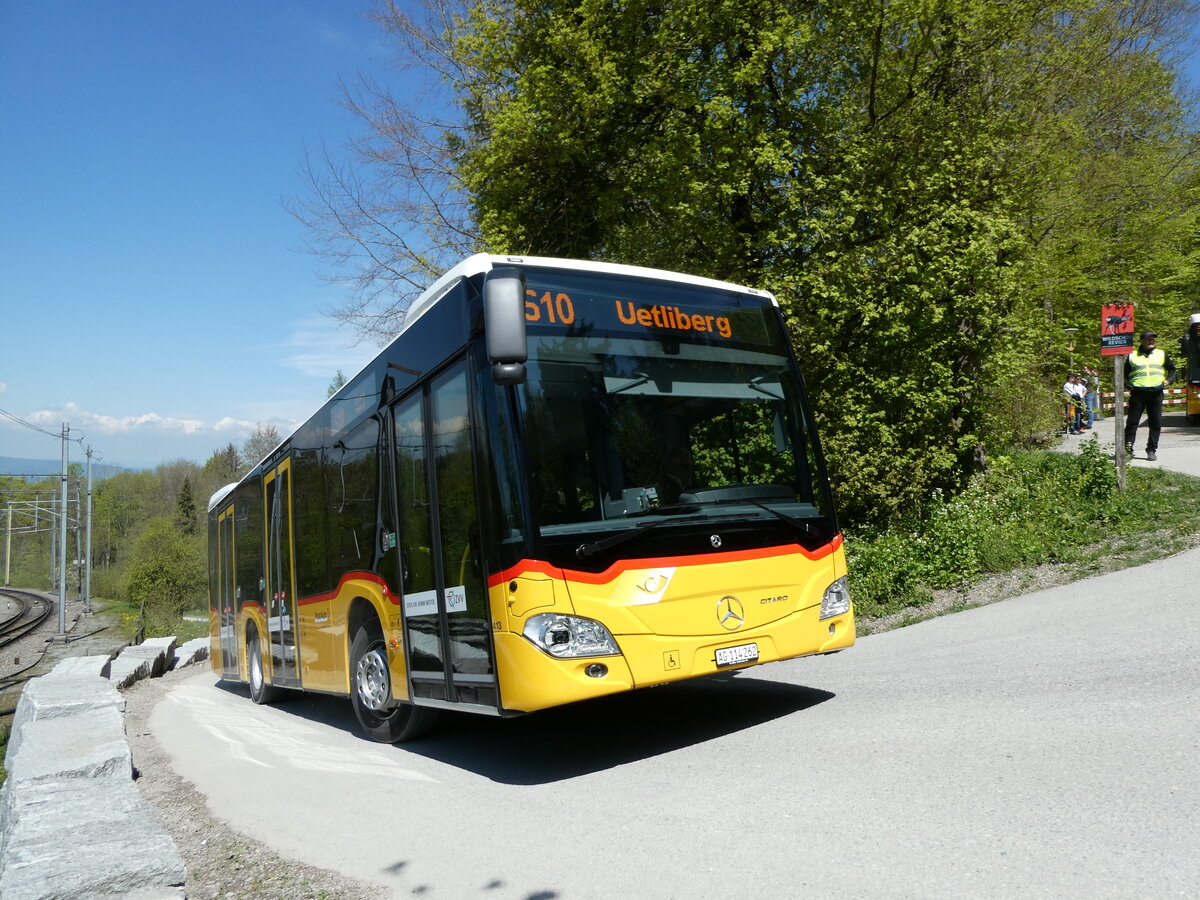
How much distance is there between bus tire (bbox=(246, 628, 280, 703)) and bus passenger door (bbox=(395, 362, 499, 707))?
23.5 feet

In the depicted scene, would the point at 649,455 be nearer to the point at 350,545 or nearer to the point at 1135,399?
the point at 350,545

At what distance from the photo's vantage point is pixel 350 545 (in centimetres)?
883

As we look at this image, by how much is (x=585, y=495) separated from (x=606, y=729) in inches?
96.7

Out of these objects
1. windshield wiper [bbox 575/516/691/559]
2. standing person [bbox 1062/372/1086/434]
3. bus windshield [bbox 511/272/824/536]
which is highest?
standing person [bbox 1062/372/1086/434]

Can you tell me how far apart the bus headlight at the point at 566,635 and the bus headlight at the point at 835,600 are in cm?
186

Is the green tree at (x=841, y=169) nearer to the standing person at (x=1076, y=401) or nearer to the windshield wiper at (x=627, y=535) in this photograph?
the standing person at (x=1076, y=401)

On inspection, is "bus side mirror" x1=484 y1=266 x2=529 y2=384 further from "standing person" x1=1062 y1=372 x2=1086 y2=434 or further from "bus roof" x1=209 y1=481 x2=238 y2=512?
"standing person" x1=1062 y1=372 x2=1086 y2=434

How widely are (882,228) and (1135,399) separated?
5613mm

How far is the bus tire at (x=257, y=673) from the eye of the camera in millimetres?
13659

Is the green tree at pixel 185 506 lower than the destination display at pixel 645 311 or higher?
higher

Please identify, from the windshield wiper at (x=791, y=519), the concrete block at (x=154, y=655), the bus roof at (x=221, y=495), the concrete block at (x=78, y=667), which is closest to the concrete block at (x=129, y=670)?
the concrete block at (x=154, y=655)

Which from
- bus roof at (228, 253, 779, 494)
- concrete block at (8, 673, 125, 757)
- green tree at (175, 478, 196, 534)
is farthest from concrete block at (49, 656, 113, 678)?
green tree at (175, 478, 196, 534)

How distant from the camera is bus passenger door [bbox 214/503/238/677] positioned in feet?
51.5

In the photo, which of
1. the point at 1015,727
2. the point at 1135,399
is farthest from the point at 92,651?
the point at 1015,727
